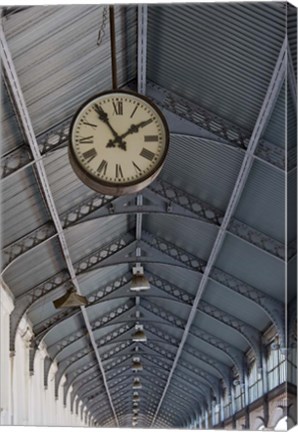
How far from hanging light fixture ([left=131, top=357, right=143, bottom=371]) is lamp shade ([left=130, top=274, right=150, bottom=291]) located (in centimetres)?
152

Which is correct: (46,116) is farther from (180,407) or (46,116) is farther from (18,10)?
(180,407)

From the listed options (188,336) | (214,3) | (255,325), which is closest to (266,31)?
(214,3)

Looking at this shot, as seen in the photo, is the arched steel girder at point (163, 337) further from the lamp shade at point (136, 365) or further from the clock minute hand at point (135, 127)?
the clock minute hand at point (135, 127)

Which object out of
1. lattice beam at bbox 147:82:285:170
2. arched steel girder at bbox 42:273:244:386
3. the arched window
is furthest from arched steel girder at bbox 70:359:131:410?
lattice beam at bbox 147:82:285:170

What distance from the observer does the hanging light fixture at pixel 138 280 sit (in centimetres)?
1292

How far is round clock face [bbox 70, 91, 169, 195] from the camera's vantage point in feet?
30.1

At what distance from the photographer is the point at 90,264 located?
1382 centimetres

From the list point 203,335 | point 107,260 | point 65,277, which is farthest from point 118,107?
point 203,335

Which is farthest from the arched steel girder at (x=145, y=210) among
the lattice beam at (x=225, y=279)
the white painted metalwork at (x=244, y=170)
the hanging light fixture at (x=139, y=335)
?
the hanging light fixture at (x=139, y=335)

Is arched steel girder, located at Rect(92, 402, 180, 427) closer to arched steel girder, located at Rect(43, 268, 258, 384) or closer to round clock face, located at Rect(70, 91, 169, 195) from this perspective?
arched steel girder, located at Rect(43, 268, 258, 384)

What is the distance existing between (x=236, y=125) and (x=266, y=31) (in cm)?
259

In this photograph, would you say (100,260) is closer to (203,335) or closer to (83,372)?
(83,372)

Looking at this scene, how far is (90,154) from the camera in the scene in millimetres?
9266

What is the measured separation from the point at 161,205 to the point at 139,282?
1.57 m
